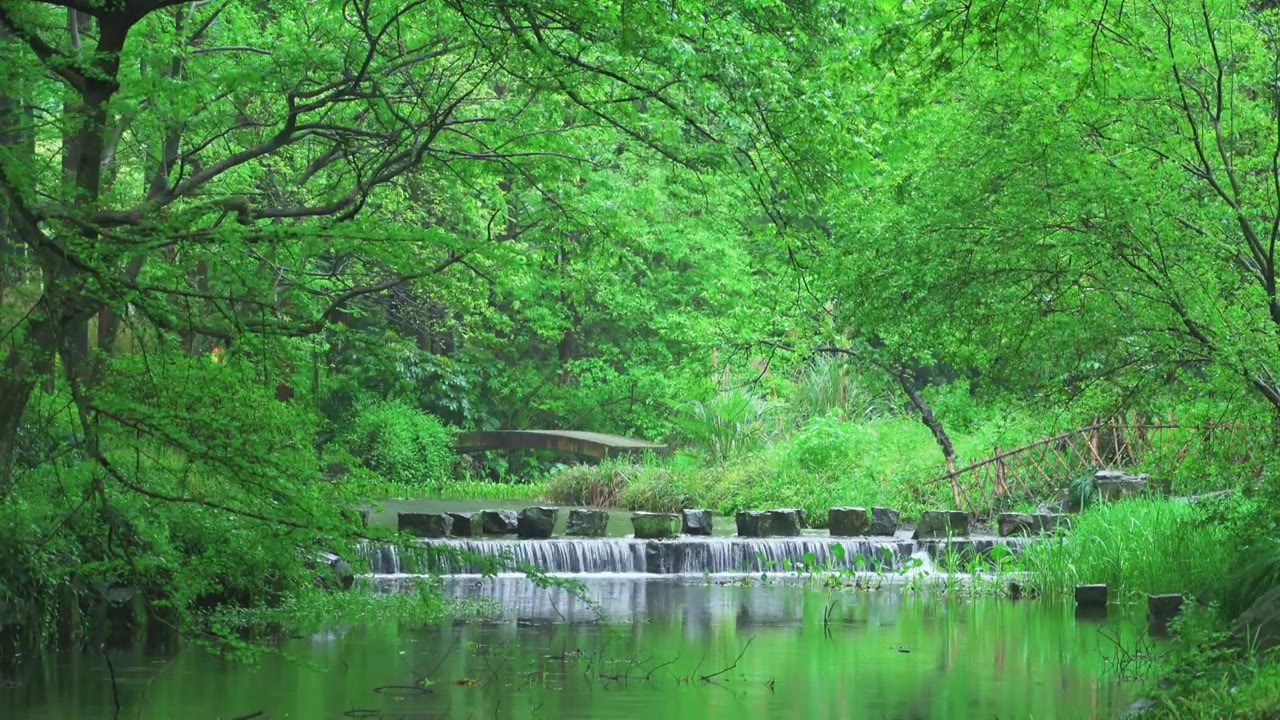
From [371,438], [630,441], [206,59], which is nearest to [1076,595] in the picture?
[206,59]

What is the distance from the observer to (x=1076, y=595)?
1391 cm

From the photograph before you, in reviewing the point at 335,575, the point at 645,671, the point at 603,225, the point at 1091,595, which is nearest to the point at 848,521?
the point at 1091,595

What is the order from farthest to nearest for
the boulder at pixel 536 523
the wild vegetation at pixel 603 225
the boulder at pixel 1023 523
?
the boulder at pixel 536 523 → the boulder at pixel 1023 523 → the wild vegetation at pixel 603 225

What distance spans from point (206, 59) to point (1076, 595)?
8822 millimetres

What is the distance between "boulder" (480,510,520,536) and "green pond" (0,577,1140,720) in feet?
13.5

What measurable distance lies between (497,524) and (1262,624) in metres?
11.4

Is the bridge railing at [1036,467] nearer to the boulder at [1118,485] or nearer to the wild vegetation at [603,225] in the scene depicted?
the boulder at [1118,485]

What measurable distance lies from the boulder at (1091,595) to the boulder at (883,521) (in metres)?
4.92

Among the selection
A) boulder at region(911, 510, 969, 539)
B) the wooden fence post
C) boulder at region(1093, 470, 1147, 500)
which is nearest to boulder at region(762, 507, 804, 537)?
boulder at region(911, 510, 969, 539)

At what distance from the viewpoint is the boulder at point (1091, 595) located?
545 inches

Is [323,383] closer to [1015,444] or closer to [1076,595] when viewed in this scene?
Result: [1076,595]

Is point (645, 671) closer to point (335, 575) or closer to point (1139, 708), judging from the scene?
point (1139, 708)

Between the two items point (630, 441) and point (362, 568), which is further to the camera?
point (630, 441)

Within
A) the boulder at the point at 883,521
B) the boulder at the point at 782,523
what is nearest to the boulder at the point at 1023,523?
the boulder at the point at 883,521
